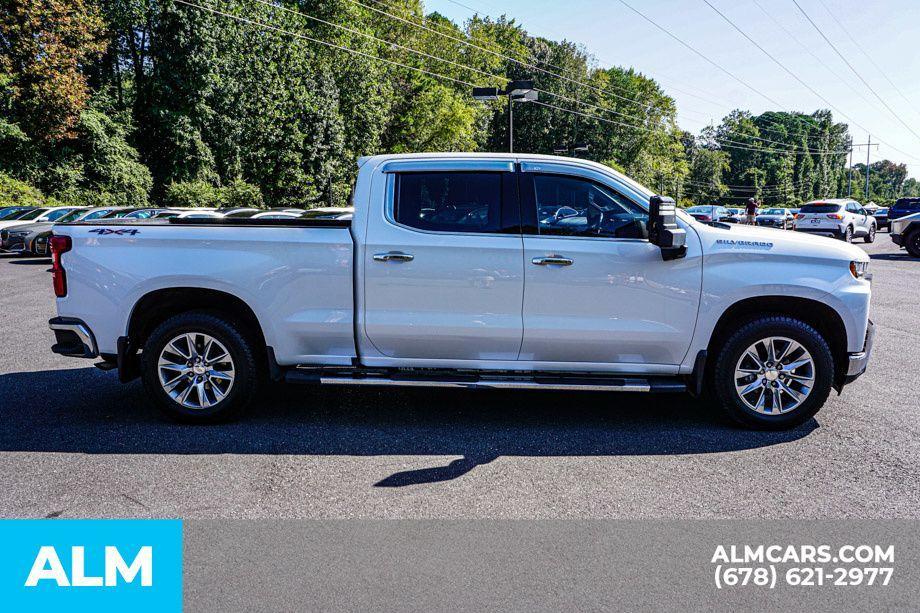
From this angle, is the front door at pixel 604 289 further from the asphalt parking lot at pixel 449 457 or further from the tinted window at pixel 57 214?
the tinted window at pixel 57 214

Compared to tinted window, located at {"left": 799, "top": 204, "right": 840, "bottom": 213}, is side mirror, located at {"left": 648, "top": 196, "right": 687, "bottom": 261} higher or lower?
lower

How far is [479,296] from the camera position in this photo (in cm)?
559

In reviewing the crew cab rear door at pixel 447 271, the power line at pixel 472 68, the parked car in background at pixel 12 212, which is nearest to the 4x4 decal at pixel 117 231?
the crew cab rear door at pixel 447 271

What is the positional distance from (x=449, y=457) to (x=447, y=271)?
143 centimetres

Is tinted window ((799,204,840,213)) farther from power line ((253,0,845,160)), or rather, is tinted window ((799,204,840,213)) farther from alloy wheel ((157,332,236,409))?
alloy wheel ((157,332,236,409))

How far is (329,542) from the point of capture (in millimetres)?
3793

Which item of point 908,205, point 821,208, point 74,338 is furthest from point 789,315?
point 908,205

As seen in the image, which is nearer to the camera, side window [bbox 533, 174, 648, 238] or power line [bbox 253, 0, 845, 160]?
side window [bbox 533, 174, 648, 238]

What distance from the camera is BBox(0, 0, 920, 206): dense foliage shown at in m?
33.8

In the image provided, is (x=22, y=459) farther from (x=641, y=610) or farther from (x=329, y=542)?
(x=641, y=610)

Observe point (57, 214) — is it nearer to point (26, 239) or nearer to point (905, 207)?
point (26, 239)

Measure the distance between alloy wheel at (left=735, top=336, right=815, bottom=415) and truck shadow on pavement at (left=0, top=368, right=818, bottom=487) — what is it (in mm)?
251

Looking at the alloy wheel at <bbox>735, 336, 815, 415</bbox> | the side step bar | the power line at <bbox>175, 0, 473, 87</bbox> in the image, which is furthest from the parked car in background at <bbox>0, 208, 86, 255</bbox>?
the alloy wheel at <bbox>735, 336, 815, 415</bbox>

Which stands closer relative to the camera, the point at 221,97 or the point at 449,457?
the point at 449,457
